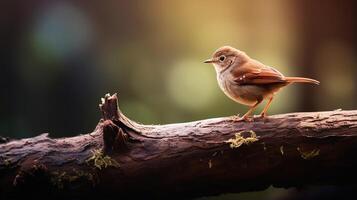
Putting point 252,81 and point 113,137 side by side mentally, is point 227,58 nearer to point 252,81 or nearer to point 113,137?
point 252,81

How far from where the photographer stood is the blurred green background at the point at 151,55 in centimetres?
470

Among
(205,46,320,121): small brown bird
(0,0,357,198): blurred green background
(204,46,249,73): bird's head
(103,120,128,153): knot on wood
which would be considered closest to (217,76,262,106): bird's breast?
(205,46,320,121): small brown bird

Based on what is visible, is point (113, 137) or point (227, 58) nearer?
point (113, 137)

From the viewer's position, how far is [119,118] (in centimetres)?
295

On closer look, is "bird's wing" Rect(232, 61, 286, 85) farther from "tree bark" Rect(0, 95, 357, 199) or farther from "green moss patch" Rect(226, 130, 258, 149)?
"green moss patch" Rect(226, 130, 258, 149)

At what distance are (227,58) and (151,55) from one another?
1.40 meters

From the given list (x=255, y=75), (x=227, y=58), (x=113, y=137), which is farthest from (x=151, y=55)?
(x=113, y=137)

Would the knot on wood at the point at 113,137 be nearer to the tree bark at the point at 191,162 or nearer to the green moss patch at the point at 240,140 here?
the tree bark at the point at 191,162

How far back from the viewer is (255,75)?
334 cm

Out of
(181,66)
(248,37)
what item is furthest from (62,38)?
(248,37)

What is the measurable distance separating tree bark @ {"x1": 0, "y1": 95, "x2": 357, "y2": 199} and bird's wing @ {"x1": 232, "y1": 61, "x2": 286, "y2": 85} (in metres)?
0.35

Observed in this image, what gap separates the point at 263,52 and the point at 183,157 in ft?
7.28

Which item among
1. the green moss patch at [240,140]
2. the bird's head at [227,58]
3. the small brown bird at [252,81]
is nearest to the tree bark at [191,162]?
the green moss patch at [240,140]

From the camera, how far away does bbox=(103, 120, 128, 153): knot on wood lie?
283 cm
